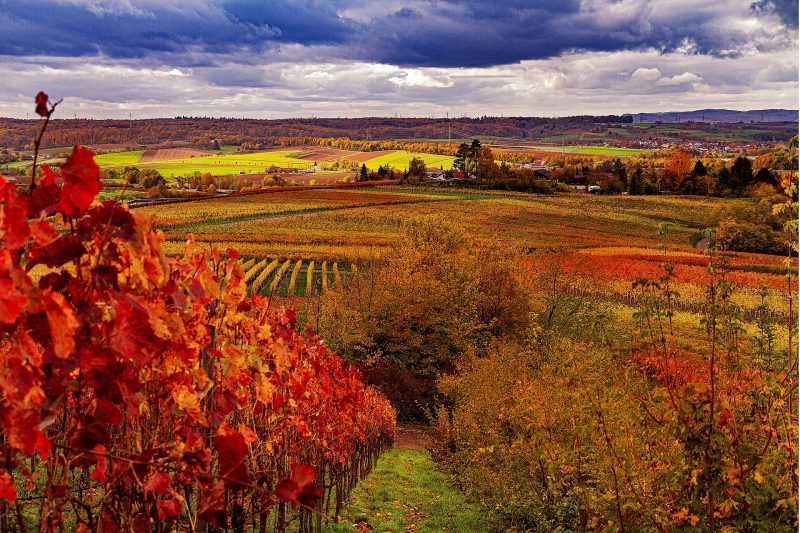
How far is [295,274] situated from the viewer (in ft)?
173

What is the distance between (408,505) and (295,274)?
120 ft

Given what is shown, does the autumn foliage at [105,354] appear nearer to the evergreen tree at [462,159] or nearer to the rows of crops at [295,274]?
the rows of crops at [295,274]

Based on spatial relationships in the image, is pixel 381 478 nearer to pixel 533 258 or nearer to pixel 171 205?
pixel 533 258

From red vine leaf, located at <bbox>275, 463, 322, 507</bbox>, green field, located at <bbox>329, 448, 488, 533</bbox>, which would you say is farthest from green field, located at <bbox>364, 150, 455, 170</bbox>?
red vine leaf, located at <bbox>275, 463, 322, 507</bbox>

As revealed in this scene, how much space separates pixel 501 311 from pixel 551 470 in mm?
26080

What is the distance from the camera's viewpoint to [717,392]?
7.05 m

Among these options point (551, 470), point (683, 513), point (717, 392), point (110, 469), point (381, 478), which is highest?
point (110, 469)

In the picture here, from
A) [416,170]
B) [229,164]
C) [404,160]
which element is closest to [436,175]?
[416,170]

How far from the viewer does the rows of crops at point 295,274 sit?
48906 millimetres

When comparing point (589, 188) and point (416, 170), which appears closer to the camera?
point (589, 188)

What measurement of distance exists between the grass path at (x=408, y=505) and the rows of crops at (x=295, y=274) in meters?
25.5

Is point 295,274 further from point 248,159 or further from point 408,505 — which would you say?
point 248,159

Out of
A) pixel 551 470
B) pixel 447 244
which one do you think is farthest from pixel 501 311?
pixel 551 470

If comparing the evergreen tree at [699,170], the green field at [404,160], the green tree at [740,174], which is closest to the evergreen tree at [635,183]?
the evergreen tree at [699,170]
